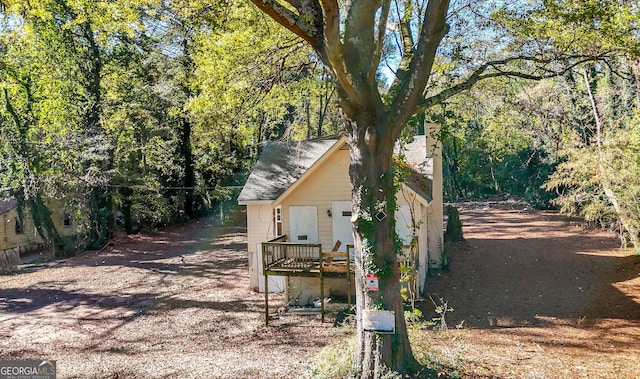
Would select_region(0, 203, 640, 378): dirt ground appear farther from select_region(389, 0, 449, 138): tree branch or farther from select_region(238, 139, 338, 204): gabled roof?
select_region(389, 0, 449, 138): tree branch

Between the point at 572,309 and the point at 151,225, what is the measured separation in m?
23.3

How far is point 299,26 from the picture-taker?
530 centimetres

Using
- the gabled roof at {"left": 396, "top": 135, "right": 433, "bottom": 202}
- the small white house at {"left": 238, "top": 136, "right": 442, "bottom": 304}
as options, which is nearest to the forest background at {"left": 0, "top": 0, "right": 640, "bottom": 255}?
the gabled roof at {"left": 396, "top": 135, "right": 433, "bottom": 202}

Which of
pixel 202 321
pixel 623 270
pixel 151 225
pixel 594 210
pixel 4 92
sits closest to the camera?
pixel 202 321

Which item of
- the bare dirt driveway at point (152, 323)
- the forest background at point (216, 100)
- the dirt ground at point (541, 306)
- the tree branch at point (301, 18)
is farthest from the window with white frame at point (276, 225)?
the tree branch at point (301, 18)

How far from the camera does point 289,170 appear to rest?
540 inches

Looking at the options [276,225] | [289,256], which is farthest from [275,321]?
[276,225]

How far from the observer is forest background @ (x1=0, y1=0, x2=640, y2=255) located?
7.51m

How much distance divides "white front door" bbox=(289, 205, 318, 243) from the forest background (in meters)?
2.71

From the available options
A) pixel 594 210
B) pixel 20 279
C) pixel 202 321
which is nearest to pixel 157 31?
pixel 20 279

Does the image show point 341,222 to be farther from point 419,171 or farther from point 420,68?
point 420,68

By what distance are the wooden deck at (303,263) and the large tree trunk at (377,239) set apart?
4.26 m

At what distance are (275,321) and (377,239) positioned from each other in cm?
591

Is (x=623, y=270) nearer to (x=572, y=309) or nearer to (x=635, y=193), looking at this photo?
(x=635, y=193)
